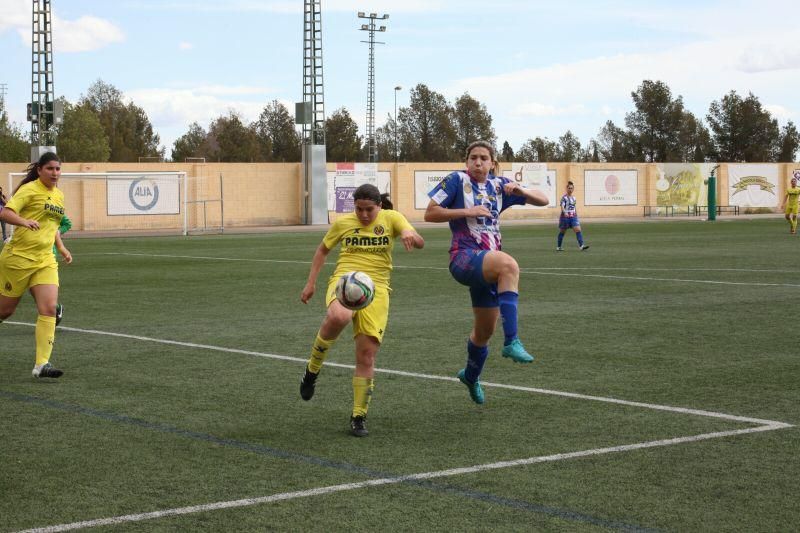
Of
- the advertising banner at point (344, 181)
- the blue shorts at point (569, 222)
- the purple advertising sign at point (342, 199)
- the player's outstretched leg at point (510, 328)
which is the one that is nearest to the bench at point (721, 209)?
the advertising banner at point (344, 181)

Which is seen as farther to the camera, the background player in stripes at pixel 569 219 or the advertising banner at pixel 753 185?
the advertising banner at pixel 753 185

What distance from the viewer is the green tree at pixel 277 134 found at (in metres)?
117

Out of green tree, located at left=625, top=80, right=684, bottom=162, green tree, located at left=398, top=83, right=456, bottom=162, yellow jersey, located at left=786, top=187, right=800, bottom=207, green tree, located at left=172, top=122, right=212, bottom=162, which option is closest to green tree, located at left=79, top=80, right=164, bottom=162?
green tree, located at left=172, top=122, right=212, bottom=162

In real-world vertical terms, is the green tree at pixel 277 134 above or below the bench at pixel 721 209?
above

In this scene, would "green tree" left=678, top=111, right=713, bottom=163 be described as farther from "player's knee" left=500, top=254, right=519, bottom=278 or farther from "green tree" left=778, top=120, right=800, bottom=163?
"player's knee" left=500, top=254, right=519, bottom=278

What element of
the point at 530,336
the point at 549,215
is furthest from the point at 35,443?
the point at 549,215

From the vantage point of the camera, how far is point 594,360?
10953 millimetres

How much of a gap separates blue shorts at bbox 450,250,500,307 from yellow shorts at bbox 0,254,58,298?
4.13m

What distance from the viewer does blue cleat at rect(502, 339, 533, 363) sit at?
7.67 m

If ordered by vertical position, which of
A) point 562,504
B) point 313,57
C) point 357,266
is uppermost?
point 313,57

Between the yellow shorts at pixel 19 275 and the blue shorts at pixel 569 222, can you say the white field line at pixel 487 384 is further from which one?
the blue shorts at pixel 569 222

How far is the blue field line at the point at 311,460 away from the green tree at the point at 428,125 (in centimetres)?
10408

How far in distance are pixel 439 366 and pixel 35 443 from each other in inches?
168

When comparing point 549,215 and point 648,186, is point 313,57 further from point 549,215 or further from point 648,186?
point 648,186
